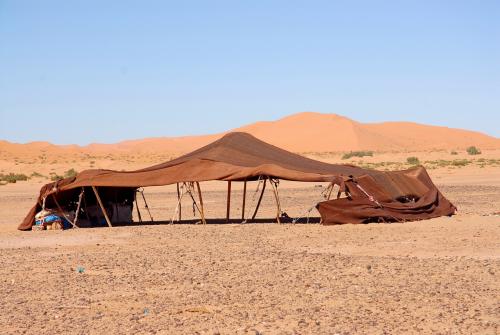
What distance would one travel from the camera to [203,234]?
19.7m

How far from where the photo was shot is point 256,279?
12.5m

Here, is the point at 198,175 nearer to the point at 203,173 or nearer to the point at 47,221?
the point at 203,173

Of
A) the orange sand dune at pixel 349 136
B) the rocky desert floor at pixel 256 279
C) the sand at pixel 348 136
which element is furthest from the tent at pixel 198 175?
the orange sand dune at pixel 349 136

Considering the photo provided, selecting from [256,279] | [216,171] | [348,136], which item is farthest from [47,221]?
[348,136]

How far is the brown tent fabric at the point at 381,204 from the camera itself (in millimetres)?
20891

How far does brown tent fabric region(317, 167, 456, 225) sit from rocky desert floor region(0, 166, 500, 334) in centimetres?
59

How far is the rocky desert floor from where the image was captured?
966 cm

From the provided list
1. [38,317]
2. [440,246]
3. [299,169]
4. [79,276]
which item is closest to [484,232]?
[440,246]

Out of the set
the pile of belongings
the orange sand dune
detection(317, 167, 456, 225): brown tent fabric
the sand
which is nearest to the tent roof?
detection(317, 167, 456, 225): brown tent fabric

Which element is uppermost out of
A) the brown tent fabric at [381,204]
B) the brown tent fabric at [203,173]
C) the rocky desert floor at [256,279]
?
the brown tent fabric at [203,173]

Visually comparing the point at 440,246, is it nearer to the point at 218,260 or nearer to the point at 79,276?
the point at 218,260

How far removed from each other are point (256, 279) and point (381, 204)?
9.32 m

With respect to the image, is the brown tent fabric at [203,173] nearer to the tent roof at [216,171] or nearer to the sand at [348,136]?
the tent roof at [216,171]

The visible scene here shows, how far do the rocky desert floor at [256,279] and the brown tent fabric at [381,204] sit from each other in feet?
1.93
